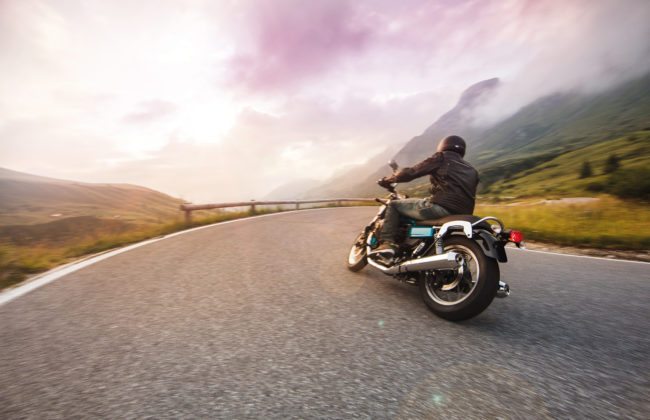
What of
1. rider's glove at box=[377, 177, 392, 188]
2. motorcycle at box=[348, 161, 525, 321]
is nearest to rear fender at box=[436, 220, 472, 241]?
motorcycle at box=[348, 161, 525, 321]

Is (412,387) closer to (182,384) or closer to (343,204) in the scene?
(182,384)

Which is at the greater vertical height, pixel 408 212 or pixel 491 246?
pixel 408 212

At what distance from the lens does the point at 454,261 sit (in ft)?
9.02

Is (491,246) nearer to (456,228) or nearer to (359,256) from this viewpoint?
(456,228)

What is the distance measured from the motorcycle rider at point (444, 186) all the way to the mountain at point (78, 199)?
59.3m

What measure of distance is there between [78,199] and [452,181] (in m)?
98.5

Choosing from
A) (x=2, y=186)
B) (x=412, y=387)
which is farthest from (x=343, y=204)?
(x=2, y=186)

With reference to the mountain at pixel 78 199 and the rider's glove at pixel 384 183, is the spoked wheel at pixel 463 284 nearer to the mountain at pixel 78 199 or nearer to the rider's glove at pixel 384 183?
the rider's glove at pixel 384 183

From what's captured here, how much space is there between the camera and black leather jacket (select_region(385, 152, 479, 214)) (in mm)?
3297

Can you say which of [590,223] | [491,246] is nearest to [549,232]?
[590,223]

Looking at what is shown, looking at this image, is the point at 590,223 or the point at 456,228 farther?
the point at 590,223

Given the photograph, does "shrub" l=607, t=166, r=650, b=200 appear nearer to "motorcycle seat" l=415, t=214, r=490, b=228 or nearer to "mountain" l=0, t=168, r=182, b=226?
"motorcycle seat" l=415, t=214, r=490, b=228

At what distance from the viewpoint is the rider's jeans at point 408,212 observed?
11.0 ft

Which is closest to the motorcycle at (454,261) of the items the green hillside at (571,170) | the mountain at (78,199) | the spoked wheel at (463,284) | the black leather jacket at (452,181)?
the spoked wheel at (463,284)
